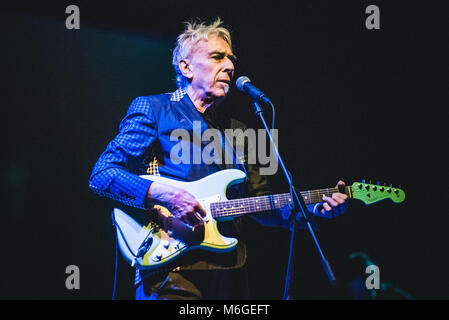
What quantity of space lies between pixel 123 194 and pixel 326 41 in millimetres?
2318

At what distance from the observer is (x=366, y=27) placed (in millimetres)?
2951

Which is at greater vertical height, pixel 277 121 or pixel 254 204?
pixel 277 121

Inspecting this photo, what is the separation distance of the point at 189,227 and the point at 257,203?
506 mm

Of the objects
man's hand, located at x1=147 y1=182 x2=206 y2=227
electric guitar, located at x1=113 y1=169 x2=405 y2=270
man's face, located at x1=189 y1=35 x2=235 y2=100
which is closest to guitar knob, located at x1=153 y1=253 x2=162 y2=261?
electric guitar, located at x1=113 y1=169 x2=405 y2=270

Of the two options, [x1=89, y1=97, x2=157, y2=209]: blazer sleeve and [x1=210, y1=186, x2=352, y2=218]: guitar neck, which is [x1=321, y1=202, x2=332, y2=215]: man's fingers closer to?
[x1=210, y1=186, x2=352, y2=218]: guitar neck

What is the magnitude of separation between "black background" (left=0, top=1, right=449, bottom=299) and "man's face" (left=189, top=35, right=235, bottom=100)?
0.57 m

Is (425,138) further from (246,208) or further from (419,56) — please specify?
(246,208)

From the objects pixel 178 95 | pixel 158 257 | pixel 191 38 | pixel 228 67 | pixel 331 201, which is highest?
pixel 191 38

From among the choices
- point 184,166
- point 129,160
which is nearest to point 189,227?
point 184,166

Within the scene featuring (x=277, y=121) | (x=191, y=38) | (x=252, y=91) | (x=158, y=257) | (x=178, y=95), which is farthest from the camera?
(x=277, y=121)

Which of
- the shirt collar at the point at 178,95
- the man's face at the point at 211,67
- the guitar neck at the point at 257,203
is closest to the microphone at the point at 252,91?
the man's face at the point at 211,67

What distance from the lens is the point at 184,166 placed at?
7.08 ft

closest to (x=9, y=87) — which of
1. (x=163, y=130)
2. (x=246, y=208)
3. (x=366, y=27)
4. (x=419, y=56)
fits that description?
(x=163, y=130)

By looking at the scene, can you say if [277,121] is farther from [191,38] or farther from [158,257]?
[158,257]
